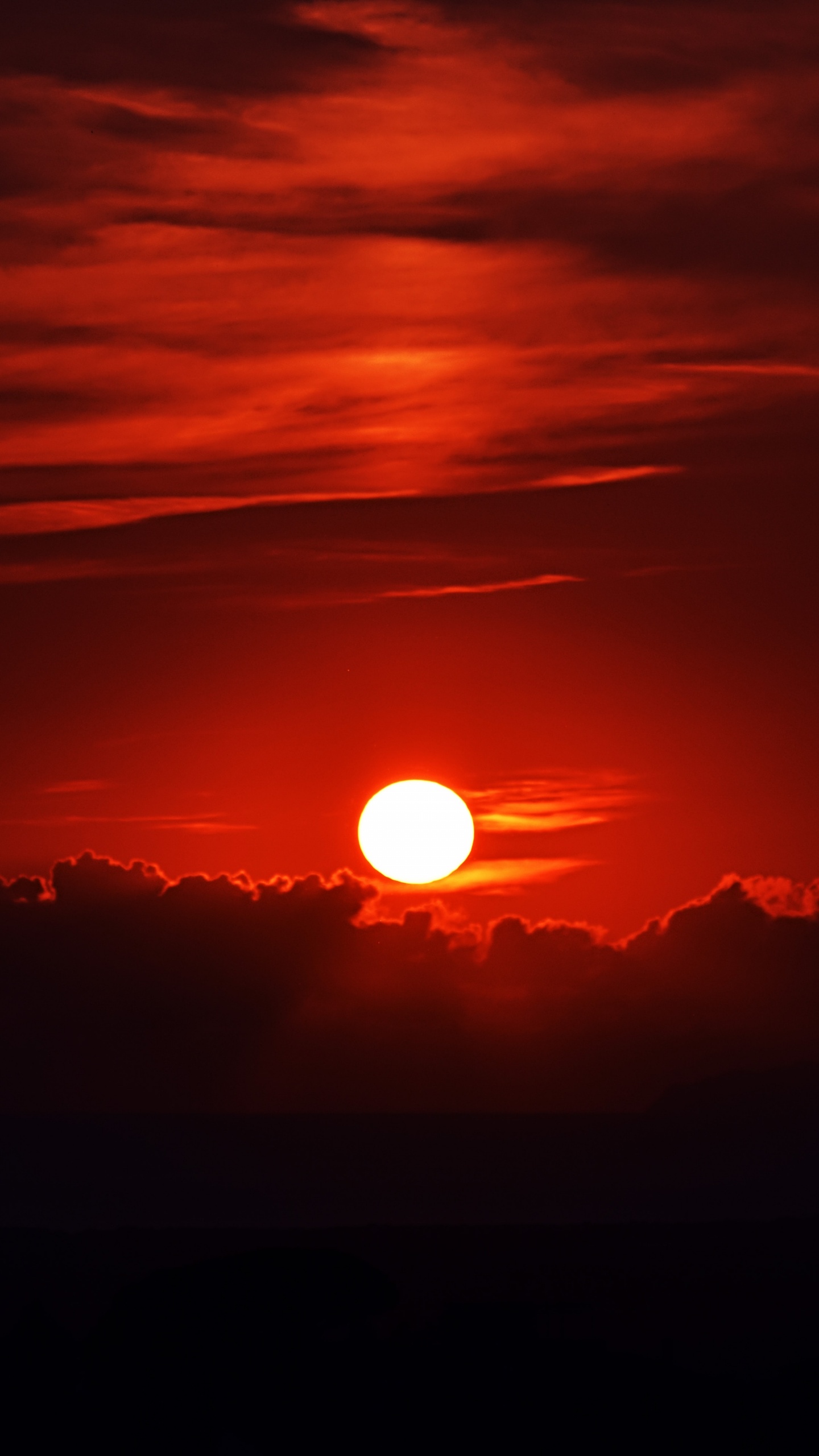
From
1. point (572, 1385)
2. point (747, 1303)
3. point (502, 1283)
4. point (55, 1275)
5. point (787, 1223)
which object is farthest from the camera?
point (787, 1223)

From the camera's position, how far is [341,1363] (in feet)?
206

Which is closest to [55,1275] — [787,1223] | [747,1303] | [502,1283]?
[502,1283]

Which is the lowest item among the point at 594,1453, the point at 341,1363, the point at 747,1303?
the point at 594,1453

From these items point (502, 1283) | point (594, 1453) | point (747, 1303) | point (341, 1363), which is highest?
point (502, 1283)

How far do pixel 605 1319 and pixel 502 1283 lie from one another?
25.7 m

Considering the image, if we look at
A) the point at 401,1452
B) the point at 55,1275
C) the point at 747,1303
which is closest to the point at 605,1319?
the point at 747,1303

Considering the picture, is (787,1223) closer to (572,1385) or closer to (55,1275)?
(55,1275)

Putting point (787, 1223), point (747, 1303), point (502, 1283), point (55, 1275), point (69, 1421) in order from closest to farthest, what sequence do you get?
point (69, 1421) → point (747, 1303) → point (55, 1275) → point (502, 1283) → point (787, 1223)

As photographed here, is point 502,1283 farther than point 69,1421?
Yes

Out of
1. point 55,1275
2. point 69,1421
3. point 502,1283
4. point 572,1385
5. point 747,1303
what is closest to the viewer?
point 69,1421

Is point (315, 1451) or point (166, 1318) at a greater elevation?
point (166, 1318)

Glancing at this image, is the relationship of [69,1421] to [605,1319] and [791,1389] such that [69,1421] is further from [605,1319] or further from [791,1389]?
[605,1319]

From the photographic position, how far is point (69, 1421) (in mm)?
54969

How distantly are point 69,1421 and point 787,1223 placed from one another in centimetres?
12659
